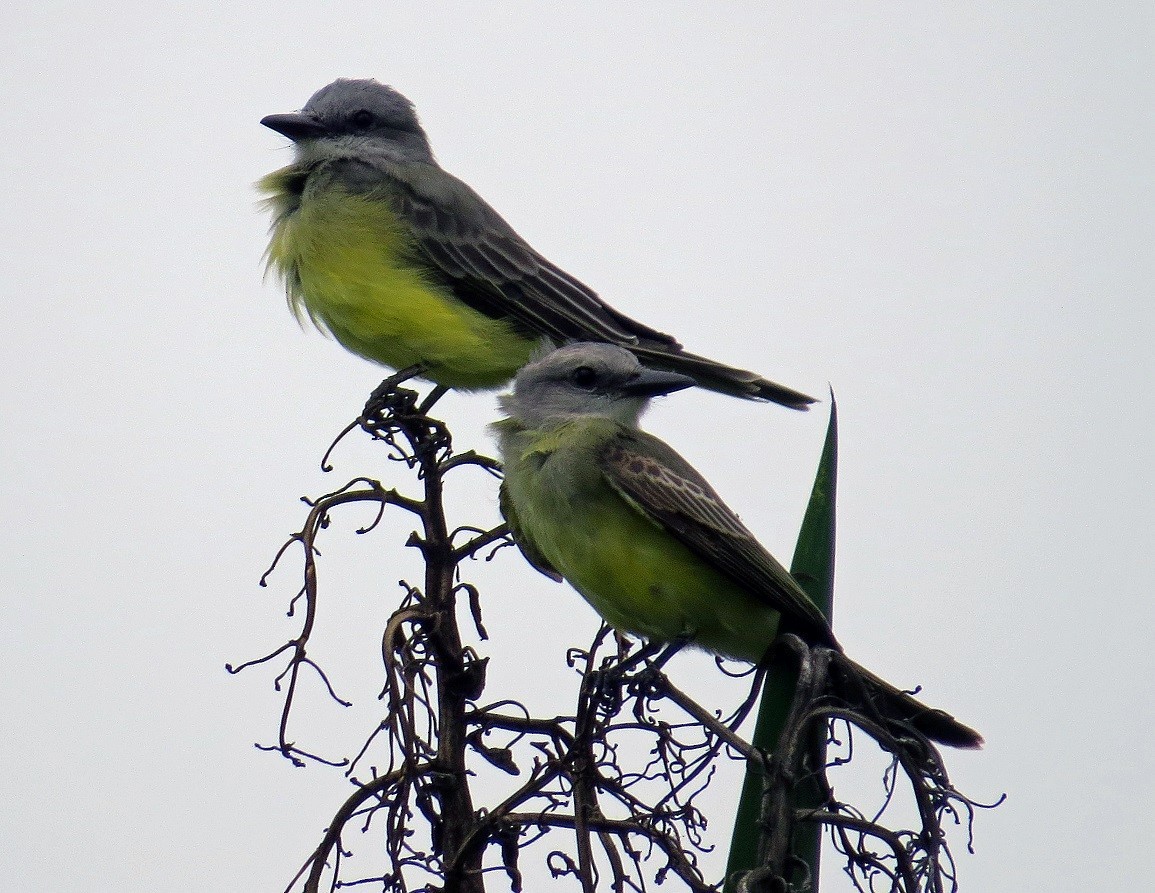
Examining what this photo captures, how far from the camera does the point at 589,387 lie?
185 inches

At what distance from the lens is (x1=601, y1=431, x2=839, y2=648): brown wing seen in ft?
12.8

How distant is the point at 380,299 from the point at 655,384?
3.73ft

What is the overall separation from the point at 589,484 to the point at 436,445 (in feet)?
1.44

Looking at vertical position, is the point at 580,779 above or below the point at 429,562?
below

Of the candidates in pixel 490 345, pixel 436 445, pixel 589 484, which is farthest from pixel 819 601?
pixel 490 345

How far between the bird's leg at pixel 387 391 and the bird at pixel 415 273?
3cm

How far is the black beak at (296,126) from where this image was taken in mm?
5789

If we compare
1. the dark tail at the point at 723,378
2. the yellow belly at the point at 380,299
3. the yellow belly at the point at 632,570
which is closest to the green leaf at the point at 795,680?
the yellow belly at the point at 632,570

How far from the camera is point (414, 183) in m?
5.70

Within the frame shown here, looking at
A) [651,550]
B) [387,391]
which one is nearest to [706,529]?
[651,550]

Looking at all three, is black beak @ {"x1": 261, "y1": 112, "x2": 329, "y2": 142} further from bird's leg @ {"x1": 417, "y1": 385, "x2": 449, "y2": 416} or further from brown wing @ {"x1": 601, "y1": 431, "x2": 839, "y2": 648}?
brown wing @ {"x1": 601, "y1": 431, "x2": 839, "y2": 648}

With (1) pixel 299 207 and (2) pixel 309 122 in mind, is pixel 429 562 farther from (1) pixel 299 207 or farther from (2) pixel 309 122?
(2) pixel 309 122

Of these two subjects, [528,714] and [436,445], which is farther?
[436,445]

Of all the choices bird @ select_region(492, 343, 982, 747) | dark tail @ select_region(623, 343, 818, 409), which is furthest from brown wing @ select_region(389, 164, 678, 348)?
bird @ select_region(492, 343, 982, 747)
